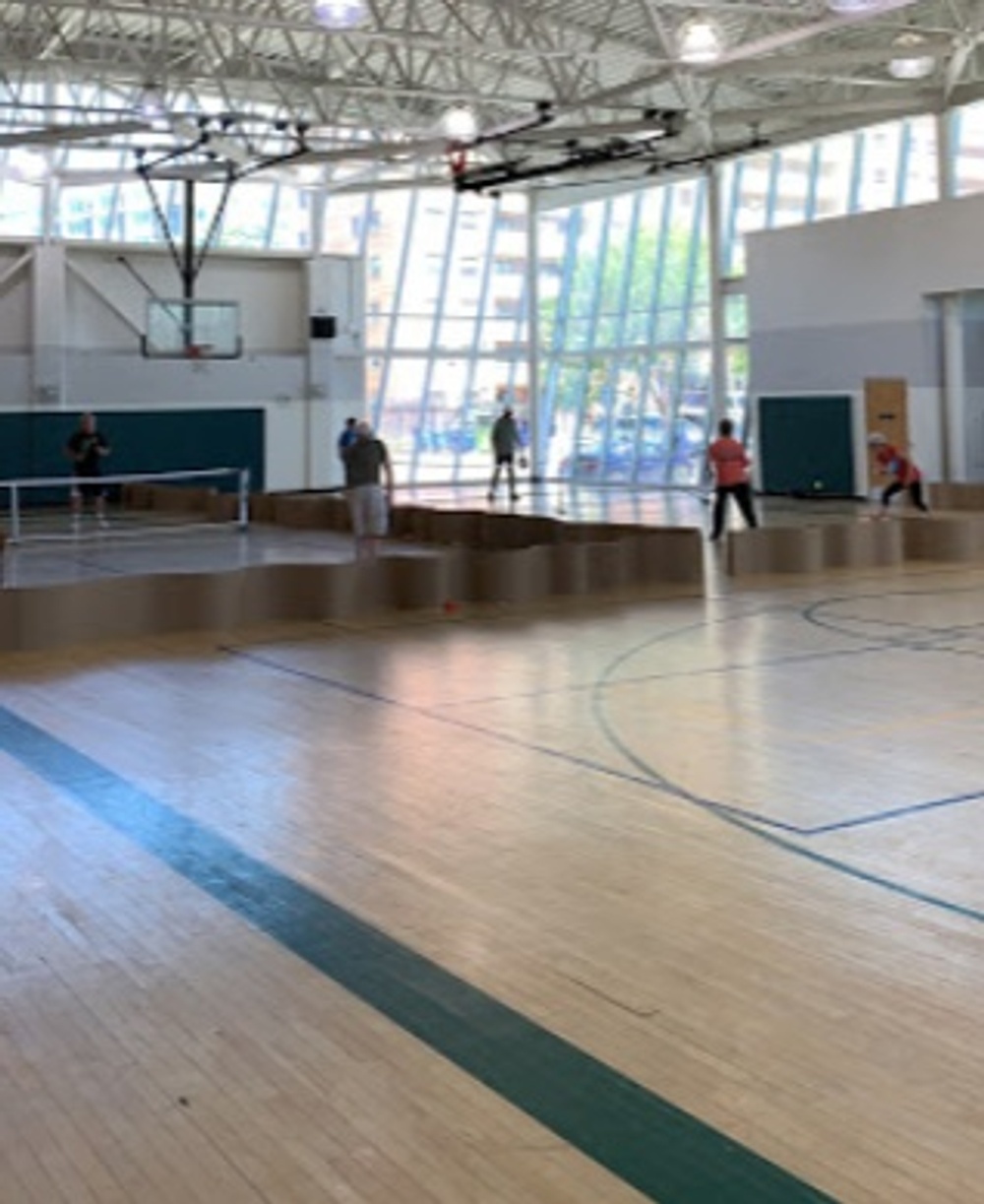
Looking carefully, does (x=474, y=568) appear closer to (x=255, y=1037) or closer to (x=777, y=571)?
(x=777, y=571)

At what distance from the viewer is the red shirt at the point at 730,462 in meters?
16.2

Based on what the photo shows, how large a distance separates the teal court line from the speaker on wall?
24.5m

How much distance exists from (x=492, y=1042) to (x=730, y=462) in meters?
13.2

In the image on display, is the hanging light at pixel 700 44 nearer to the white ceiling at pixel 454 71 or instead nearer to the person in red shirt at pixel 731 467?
the white ceiling at pixel 454 71

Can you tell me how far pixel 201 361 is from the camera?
28.0 metres

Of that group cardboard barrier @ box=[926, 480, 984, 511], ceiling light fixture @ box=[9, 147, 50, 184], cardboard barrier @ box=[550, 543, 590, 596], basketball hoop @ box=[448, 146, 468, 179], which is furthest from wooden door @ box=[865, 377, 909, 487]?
ceiling light fixture @ box=[9, 147, 50, 184]

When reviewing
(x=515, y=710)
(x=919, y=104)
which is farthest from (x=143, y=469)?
(x=515, y=710)

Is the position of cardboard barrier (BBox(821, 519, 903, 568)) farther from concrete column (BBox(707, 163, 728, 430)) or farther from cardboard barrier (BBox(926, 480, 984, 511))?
concrete column (BBox(707, 163, 728, 430))

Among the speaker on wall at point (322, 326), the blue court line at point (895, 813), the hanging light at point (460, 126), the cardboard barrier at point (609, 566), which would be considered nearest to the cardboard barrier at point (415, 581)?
the cardboard barrier at point (609, 566)

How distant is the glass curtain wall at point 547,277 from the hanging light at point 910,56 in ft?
13.6

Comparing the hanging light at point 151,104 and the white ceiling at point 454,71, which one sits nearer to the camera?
the white ceiling at point 454,71

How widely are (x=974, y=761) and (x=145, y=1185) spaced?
4452 mm

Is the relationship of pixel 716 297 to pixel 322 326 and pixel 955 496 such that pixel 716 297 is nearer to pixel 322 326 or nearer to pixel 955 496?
pixel 322 326

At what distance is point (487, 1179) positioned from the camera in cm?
285
